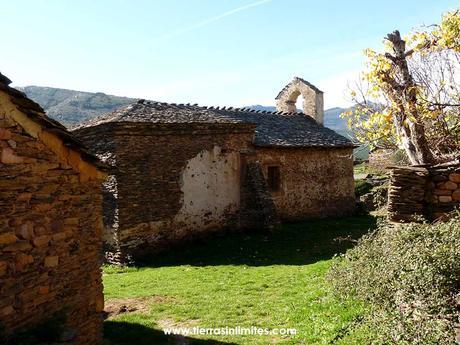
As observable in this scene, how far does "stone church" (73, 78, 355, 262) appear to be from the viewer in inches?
498

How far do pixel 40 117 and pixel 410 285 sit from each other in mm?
5073

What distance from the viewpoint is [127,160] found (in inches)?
499

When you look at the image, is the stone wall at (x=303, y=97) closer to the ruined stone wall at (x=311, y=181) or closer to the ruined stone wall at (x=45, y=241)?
the ruined stone wall at (x=311, y=181)

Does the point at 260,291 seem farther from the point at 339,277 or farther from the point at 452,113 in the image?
the point at 452,113

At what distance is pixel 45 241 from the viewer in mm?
5184

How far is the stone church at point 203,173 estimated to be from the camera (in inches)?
498

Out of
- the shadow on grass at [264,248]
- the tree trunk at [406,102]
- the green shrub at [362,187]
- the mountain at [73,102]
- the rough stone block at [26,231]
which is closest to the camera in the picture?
the rough stone block at [26,231]

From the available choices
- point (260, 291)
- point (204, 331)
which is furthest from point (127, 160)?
point (204, 331)

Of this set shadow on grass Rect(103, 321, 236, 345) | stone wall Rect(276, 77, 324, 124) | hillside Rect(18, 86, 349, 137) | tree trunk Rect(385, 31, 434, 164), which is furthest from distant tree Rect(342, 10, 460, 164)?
hillside Rect(18, 86, 349, 137)

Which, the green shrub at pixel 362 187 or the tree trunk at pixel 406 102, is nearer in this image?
the tree trunk at pixel 406 102

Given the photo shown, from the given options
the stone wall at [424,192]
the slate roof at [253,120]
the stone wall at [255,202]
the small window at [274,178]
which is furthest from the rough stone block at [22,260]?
the small window at [274,178]

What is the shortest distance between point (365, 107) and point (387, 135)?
84cm

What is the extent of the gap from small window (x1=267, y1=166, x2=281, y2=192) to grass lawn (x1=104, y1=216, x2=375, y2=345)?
2967mm

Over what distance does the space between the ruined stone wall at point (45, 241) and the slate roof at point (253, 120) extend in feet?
22.8
